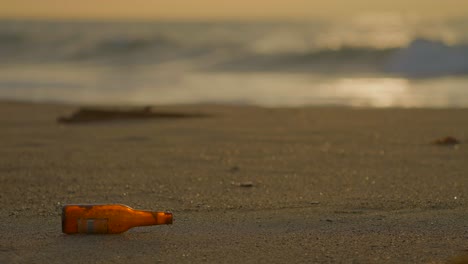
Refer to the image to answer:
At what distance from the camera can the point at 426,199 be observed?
3.72 metres

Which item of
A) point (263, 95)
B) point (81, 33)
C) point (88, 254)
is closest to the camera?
point (88, 254)

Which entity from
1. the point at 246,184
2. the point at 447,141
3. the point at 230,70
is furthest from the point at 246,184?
the point at 230,70

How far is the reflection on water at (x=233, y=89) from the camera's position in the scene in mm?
9916

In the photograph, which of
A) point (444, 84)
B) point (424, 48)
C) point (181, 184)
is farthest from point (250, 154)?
point (424, 48)

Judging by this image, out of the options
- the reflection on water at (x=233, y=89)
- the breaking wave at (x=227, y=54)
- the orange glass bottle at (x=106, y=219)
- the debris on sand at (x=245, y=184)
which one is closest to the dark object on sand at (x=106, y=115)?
the reflection on water at (x=233, y=89)

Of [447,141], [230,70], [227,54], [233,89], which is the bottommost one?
[447,141]

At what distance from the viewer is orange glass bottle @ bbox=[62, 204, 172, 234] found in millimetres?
2982

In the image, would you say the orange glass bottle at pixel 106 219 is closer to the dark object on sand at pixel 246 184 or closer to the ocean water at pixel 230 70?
the dark object on sand at pixel 246 184

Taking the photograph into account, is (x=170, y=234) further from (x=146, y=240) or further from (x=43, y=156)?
(x=43, y=156)

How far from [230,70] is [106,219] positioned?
1453 cm

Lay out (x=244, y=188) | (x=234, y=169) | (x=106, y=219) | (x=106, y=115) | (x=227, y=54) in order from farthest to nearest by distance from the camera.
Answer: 1. (x=227, y=54)
2. (x=106, y=115)
3. (x=234, y=169)
4. (x=244, y=188)
5. (x=106, y=219)

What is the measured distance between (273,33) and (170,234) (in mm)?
27432

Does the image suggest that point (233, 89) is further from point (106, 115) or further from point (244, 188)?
point (244, 188)

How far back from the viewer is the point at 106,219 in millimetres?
2994
